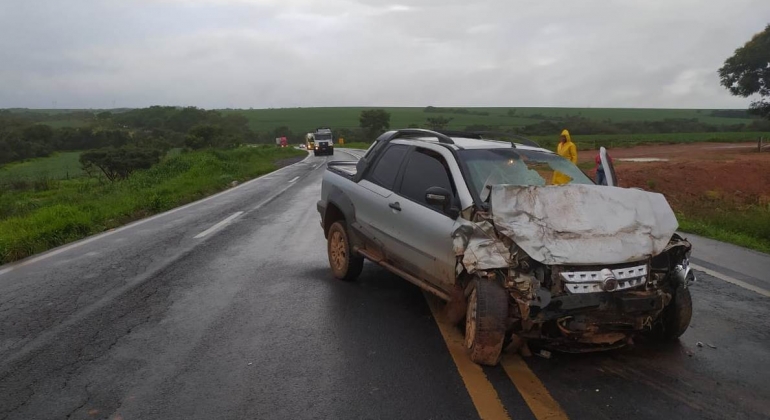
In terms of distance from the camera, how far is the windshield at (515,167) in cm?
509

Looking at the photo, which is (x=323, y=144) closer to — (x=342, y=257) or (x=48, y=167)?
(x=48, y=167)

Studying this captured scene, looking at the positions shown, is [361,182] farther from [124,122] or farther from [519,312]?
[124,122]

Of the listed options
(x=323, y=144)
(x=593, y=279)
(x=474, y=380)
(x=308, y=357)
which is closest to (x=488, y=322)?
(x=474, y=380)

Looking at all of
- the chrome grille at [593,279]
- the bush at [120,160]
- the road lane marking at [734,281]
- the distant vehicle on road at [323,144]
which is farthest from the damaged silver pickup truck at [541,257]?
the distant vehicle on road at [323,144]

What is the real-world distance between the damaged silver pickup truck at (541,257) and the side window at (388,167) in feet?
2.28

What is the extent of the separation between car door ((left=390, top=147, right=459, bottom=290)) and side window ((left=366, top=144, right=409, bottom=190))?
0.19 metres

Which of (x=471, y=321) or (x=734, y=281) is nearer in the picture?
(x=471, y=321)

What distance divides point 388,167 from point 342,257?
1.26 m

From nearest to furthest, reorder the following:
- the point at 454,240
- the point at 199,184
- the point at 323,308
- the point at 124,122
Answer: the point at 454,240 < the point at 323,308 < the point at 199,184 < the point at 124,122

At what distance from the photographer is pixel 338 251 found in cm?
677

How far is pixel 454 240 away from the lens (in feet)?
14.1

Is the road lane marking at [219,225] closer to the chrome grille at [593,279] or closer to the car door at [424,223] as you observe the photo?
the car door at [424,223]

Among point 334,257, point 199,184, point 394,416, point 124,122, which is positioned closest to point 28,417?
point 394,416

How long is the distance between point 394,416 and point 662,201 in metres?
2.74
